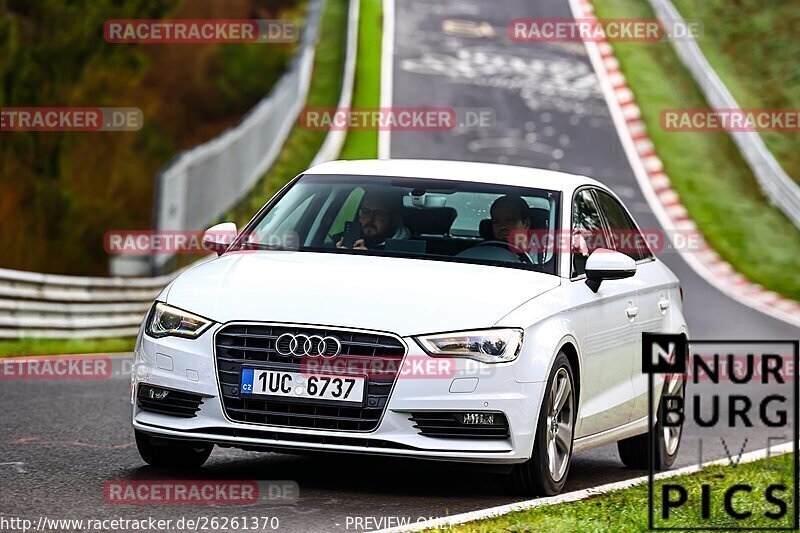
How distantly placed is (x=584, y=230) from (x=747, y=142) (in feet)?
88.6

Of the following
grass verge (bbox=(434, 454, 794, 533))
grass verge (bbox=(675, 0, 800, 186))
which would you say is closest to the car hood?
grass verge (bbox=(434, 454, 794, 533))

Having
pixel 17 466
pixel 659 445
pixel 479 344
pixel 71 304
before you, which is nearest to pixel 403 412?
pixel 479 344

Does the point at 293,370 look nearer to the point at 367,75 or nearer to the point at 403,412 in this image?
the point at 403,412

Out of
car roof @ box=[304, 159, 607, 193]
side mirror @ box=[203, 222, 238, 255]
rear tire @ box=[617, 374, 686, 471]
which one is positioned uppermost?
car roof @ box=[304, 159, 607, 193]

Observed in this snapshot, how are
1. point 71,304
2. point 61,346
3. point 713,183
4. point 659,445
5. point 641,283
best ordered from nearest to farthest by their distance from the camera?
point 641,283, point 659,445, point 61,346, point 71,304, point 713,183

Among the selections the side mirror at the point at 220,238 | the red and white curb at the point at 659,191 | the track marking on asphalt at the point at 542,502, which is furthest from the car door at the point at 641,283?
the red and white curb at the point at 659,191

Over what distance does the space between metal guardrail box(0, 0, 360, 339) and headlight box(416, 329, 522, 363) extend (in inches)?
386

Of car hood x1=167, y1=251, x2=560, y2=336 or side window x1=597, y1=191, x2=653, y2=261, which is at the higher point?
side window x1=597, y1=191, x2=653, y2=261

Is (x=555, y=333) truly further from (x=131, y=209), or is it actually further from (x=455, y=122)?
(x=131, y=209)

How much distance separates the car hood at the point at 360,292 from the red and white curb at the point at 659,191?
16082 mm

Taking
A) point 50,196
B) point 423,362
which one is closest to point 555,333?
point 423,362

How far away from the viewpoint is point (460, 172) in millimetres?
8859

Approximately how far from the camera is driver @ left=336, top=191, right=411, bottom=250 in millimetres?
8445

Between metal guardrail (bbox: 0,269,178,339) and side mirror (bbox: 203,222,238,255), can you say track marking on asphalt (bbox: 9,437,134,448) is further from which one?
metal guardrail (bbox: 0,269,178,339)
